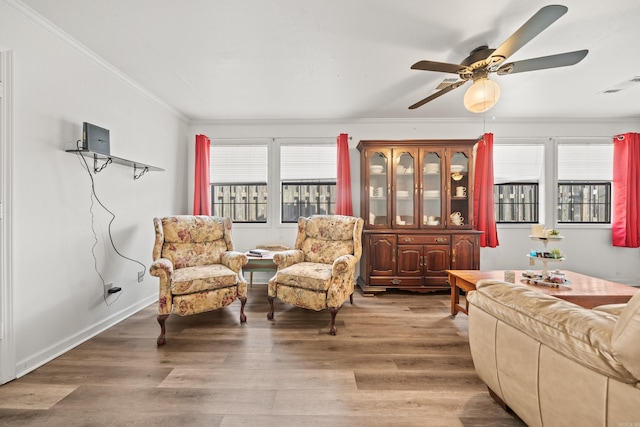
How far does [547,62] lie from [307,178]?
9.20 feet

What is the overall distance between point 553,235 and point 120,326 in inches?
158

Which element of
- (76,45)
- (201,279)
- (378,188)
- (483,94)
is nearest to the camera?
(483,94)

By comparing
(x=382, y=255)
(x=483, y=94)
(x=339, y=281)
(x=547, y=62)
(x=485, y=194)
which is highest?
(x=547, y=62)

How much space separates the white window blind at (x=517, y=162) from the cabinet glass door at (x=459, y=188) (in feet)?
2.40

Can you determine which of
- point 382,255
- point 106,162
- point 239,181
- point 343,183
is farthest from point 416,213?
point 106,162

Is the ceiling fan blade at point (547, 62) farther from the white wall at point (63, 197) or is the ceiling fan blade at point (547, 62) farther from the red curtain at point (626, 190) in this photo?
the white wall at point (63, 197)

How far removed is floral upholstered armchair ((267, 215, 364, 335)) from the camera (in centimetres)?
243

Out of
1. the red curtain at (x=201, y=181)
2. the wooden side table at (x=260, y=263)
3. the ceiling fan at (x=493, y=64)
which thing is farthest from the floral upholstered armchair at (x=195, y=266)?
the ceiling fan at (x=493, y=64)

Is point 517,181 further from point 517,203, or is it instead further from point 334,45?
point 334,45

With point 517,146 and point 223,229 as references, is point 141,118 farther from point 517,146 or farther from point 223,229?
point 517,146

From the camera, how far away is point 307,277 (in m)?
2.47

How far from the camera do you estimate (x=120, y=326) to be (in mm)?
2457

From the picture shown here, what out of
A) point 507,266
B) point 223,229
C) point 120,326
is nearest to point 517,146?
point 507,266

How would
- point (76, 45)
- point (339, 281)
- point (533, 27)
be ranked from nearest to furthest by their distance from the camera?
point (533, 27) < point (76, 45) < point (339, 281)
